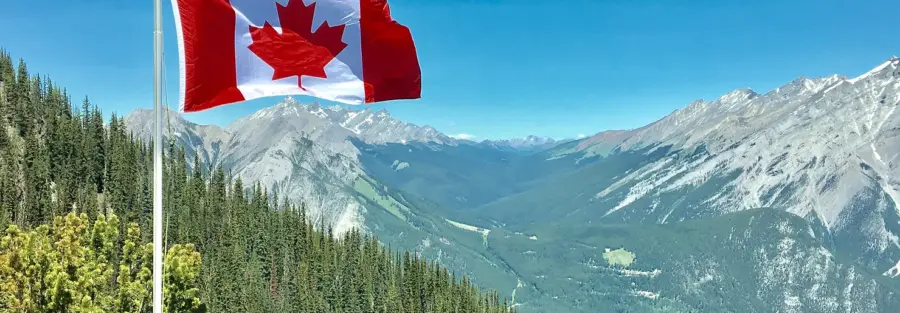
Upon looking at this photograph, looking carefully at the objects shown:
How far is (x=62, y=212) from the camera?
12550 centimetres

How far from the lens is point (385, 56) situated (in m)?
19.2

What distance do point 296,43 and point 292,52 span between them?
27cm

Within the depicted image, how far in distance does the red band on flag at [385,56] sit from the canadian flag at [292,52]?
0.09 ft

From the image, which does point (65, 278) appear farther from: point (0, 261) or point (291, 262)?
point (291, 262)

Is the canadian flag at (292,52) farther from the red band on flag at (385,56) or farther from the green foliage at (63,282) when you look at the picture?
the green foliage at (63,282)

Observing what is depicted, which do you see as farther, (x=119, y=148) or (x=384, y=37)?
(x=119, y=148)

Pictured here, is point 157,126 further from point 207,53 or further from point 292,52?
point 292,52

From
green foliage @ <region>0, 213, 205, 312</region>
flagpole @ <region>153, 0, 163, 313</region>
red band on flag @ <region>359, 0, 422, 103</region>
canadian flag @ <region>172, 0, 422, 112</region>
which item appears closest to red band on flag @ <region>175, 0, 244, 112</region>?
canadian flag @ <region>172, 0, 422, 112</region>

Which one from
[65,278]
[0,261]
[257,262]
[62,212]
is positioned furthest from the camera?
[257,262]

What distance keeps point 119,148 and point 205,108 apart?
168126 millimetres

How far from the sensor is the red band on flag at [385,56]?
18.7 meters

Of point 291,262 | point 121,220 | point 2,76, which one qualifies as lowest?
point 291,262

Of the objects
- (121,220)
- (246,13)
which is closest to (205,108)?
(246,13)

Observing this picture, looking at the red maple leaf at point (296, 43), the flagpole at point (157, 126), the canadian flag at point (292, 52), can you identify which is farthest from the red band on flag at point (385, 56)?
the flagpole at point (157, 126)
